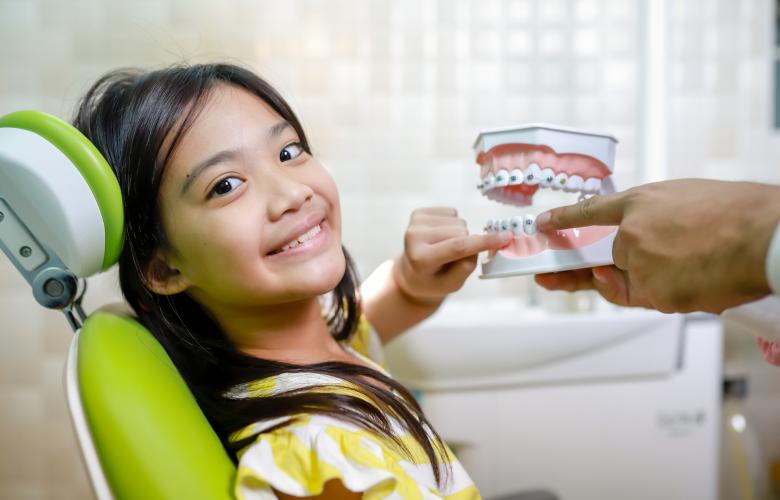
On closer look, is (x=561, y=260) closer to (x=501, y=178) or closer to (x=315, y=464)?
(x=501, y=178)

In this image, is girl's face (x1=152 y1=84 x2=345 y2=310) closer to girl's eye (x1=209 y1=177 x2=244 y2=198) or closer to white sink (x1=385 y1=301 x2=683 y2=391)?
girl's eye (x1=209 y1=177 x2=244 y2=198)

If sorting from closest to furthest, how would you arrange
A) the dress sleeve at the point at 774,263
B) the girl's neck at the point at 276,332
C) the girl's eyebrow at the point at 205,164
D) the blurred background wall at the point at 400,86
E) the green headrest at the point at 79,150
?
the dress sleeve at the point at 774,263, the green headrest at the point at 79,150, the girl's eyebrow at the point at 205,164, the girl's neck at the point at 276,332, the blurred background wall at the point at 400,86

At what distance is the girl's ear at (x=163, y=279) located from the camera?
792 millimetres

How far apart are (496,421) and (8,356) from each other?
1.09m

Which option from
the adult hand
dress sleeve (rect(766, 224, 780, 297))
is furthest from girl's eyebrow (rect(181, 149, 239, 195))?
dress sleeve (rect(766, 224, 780, 297))

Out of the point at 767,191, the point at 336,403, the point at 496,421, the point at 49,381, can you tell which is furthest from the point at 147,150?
the point at 49,381

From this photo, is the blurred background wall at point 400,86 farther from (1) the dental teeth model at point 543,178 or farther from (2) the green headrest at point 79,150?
(2) the green headrest at point 79,150

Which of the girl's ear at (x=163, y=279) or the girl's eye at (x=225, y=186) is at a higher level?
the girl's eye at (x=225, y=186)

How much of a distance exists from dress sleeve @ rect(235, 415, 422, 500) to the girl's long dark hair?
4 cm

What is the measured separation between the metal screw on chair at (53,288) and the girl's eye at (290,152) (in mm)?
290

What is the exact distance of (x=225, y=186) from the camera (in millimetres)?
734

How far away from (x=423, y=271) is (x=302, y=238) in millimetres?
246

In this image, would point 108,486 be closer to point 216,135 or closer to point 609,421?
point 216,135

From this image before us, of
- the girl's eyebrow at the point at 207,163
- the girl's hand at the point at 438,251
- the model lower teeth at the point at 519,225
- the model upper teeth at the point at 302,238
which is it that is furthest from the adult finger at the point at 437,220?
the girl's eyebrow at the point at 207,163
